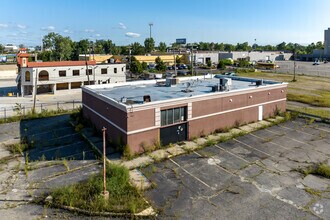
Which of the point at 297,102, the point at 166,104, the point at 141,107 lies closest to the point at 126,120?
the point at 141,107

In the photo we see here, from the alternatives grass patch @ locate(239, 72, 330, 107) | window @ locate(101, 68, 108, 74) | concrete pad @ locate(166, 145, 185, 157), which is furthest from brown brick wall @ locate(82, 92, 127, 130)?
grass patch @ locate(239, 72, 330, 107)

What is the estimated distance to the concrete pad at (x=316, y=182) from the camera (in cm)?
2030

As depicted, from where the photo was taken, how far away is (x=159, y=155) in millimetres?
24969

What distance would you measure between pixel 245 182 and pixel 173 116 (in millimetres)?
9295

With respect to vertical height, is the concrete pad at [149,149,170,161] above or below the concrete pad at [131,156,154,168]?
above

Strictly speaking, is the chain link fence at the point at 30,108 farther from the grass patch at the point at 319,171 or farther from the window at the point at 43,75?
the grass patch at the point at 319,171

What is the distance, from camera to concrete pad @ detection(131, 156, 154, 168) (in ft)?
76.3

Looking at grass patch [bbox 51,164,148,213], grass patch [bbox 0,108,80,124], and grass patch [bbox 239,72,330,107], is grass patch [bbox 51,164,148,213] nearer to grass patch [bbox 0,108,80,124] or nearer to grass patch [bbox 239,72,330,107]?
grass patch [bbox 0,108,80,124]

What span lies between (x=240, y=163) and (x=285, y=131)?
418 inches

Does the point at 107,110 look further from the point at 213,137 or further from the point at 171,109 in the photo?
the point at 213,137

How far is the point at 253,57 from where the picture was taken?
457 ft

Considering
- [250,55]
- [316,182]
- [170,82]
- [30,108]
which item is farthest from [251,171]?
[250,55]

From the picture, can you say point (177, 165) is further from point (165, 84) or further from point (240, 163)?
point (165, 84)

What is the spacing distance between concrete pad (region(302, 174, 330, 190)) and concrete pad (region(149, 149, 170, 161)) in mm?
10789
